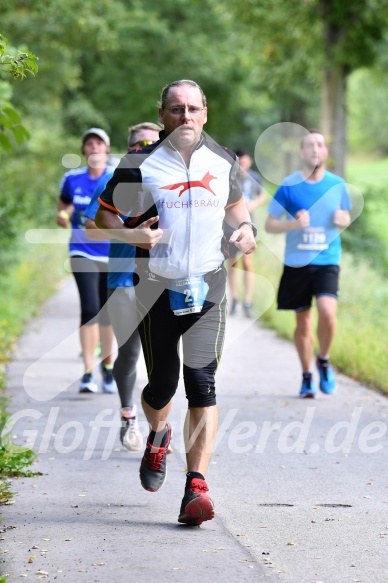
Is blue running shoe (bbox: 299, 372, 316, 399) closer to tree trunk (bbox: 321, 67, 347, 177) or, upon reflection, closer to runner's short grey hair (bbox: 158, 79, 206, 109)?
runner's short grey hair (bbox: 158, 79, 206, 109)

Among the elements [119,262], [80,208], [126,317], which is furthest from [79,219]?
[126,317]

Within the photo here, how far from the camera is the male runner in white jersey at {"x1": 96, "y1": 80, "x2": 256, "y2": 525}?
5418 mm

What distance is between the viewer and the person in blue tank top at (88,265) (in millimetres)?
9391

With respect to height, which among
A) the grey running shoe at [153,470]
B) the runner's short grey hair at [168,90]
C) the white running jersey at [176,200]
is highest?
the runner's short grey hair at [168,90]

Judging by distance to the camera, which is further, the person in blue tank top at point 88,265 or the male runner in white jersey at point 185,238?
the person in blue tank top at point 88,265

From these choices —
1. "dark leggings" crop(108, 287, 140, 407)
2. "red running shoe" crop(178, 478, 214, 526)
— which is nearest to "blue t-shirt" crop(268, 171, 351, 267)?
"dark leggings" crop(108, 287, 140, 407)

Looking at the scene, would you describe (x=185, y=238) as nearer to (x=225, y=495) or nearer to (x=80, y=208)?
(x=225, y=495)

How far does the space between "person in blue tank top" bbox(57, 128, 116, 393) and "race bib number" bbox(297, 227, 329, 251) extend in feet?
5.45

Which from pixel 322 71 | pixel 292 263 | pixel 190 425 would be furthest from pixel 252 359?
pixel 322 71

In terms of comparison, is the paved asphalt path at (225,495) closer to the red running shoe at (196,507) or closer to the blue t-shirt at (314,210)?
the red running shoe at (196,507)

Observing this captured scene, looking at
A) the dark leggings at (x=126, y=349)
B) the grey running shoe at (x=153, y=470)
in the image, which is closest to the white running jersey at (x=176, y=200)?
the grey running shoe at (x=153, y=470)

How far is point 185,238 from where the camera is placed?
541 centimetres

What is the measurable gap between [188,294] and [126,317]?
217 centimetres

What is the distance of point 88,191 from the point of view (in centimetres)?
952
